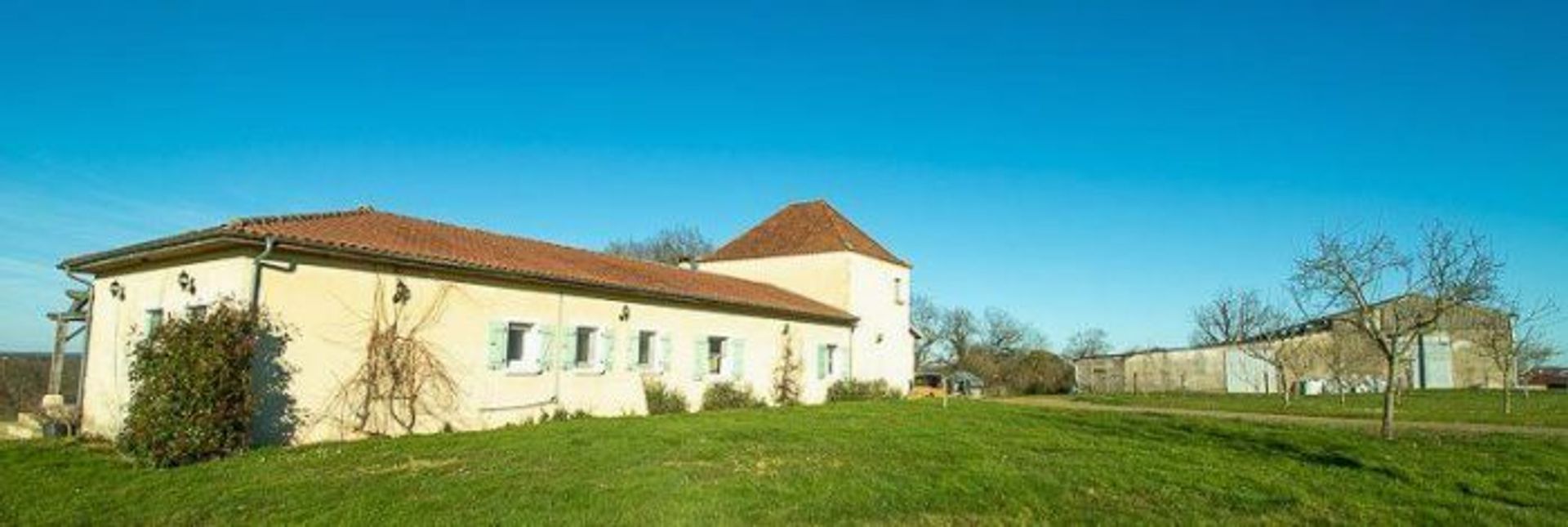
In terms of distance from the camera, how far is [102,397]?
56.6 feet

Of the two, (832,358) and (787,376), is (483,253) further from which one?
(832,358)

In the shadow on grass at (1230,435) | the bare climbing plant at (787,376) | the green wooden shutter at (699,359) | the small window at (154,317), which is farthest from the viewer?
the bare climbing plant at (787,376)

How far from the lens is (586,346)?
67.3 feet

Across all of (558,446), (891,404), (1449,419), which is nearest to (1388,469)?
(558,446)

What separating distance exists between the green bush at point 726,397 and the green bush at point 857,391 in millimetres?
4600

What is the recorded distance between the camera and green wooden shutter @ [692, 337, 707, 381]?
76.5ft

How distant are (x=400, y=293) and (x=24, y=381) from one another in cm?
1615

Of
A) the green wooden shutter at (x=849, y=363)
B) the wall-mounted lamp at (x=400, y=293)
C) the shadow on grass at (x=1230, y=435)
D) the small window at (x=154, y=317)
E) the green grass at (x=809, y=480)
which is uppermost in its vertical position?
the wall-mounted lamp at (x=400, y=293)

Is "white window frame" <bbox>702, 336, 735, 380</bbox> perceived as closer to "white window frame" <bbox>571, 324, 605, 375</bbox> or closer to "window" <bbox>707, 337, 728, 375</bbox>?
"window" <bbox>707, 337, 728, 375</bbox>

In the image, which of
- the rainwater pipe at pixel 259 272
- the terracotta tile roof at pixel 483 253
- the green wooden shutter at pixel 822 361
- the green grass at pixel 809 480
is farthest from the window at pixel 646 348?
the rainwater pipe at pixel 259 272

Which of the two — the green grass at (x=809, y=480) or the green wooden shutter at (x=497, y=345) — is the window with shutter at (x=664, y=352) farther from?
the green grass at (x=809, y=480)

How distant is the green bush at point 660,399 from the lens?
2152cm

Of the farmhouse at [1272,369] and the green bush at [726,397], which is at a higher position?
the farmhouse at [1272,369]

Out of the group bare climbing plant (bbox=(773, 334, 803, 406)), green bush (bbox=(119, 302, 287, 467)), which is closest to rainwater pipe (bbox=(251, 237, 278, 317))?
green bush (bbox=(119, 302, 287, 467))
